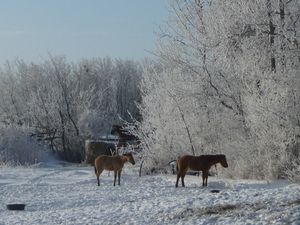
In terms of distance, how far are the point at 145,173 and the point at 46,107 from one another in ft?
97.8

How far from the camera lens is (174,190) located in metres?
17.0

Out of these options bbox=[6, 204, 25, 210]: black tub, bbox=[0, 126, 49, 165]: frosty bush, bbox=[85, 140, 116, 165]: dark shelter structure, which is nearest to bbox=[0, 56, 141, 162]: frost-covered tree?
bbox=[0, 126, 49, 165]: frosty bush

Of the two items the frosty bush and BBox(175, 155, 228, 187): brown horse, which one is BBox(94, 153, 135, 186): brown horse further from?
the frosty bush

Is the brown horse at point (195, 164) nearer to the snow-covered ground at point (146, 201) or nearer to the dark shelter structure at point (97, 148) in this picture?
the snow-covered ground at point (146, 201)

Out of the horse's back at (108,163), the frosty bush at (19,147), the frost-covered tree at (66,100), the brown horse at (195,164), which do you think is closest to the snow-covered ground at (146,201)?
the brown horse at (195,164)

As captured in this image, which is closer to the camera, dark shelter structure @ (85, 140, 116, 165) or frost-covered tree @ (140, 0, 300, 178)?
frost-covered tree @ (140, 0, 300, 178)

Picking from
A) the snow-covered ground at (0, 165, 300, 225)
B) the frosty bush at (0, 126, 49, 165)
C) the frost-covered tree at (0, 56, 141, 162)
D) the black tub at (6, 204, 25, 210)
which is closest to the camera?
the snow-covered ground at (0, 165, 300, 225)

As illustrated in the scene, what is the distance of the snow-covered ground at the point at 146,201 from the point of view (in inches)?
420

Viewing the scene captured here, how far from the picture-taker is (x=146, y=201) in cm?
1408

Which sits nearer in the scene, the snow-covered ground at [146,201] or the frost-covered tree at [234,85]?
the snow-covered ground at [146,201]

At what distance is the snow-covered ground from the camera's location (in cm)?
1066

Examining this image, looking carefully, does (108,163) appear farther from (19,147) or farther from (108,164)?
(19,147)

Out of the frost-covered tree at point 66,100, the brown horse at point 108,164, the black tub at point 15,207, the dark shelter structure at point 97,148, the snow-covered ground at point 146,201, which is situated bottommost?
the black tub at point 15,207

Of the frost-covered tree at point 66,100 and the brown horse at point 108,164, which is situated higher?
the frost-covered tree at point 66,100
